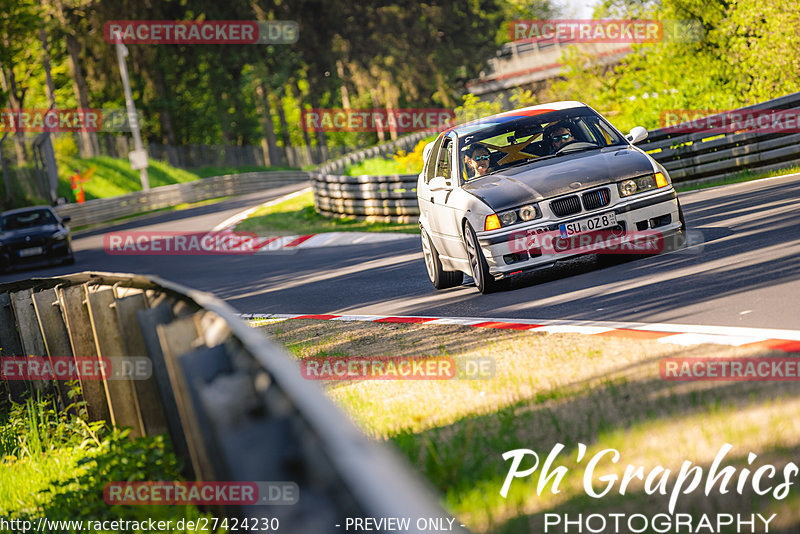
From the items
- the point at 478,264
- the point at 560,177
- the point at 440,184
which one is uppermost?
the point at 440,184

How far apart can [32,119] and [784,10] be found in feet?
209

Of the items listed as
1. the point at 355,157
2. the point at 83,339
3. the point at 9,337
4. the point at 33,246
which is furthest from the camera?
the point at 355,157

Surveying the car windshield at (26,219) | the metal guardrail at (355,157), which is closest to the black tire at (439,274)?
the car windshield at (26,219)

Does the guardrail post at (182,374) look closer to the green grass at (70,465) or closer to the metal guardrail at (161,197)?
the green grass at (70,465)

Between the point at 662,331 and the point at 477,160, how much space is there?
4581 millimetres

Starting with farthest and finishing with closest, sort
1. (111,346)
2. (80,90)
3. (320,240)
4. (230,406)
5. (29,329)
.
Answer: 1. (80,90)
2. (320,240)
3. (29,329)
4. (111,346)
5. (230,406)

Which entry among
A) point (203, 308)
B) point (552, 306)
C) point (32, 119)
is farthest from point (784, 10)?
point (32, 119)

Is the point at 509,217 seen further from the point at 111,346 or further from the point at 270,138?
the point at 270,138

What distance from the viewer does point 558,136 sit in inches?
425

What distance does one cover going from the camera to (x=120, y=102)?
76.0 metres

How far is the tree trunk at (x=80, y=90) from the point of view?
178 feet

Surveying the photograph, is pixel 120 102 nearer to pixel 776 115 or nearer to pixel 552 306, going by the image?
pixel 776 115

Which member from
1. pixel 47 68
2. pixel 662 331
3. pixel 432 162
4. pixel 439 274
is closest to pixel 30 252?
pixel 432 162

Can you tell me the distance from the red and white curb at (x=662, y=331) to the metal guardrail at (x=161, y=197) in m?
37.5
